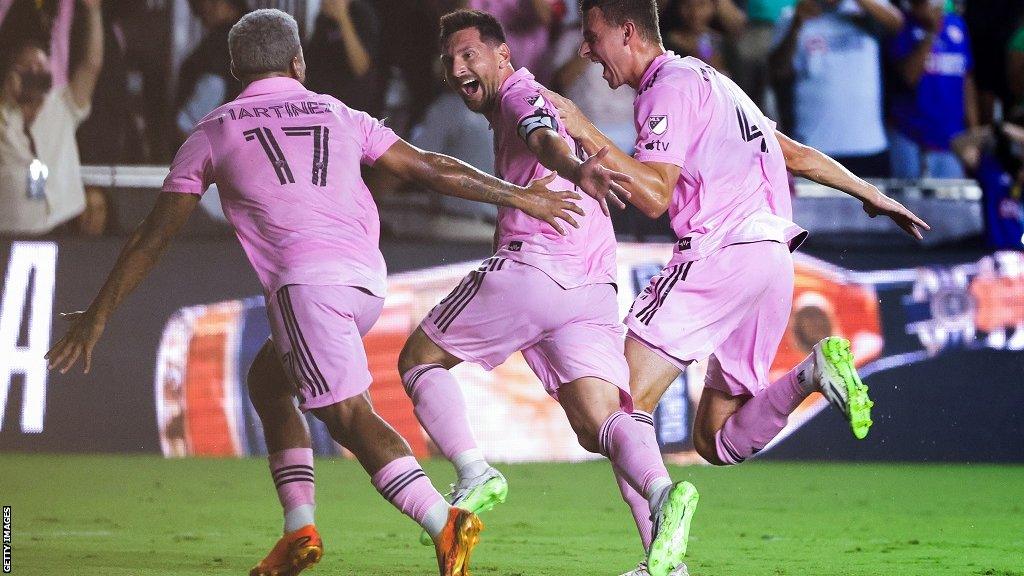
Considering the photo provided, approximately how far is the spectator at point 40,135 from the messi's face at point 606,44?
563 cm

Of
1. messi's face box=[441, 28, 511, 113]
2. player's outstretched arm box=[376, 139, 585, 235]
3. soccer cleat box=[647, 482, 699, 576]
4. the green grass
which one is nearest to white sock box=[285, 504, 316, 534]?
the green grass

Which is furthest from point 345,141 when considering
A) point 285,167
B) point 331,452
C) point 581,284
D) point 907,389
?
point 907,389

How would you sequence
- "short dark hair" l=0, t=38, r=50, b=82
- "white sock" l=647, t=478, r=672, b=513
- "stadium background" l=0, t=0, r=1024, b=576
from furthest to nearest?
"short dark hair" l=0, t=38, r=50, b=82
"stadium background" l=0, t=0, r=1024, b=576
"white sock" l=647, t=478, r=672, b=513

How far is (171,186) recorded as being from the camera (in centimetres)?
516

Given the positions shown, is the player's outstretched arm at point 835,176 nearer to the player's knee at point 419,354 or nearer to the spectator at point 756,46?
the player's knee at point 419,354

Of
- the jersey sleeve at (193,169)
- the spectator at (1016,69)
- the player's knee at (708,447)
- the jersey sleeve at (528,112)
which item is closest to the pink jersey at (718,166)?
the jersey sleeve at (528,112)

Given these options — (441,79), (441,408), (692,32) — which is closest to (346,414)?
(441,408)

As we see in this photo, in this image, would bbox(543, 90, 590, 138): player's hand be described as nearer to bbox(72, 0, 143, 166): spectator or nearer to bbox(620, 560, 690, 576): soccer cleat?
bbox(620, 560, 690, 576): soccer cleat

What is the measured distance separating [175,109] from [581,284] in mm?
5770

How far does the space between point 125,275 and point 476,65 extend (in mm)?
1623

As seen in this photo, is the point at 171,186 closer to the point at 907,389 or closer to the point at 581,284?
the point at 581,284

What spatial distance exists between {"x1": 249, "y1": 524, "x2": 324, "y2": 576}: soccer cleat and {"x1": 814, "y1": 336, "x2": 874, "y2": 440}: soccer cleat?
2035mm

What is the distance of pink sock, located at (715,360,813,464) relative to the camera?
5.57m

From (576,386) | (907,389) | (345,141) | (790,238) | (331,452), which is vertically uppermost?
(345,141)
